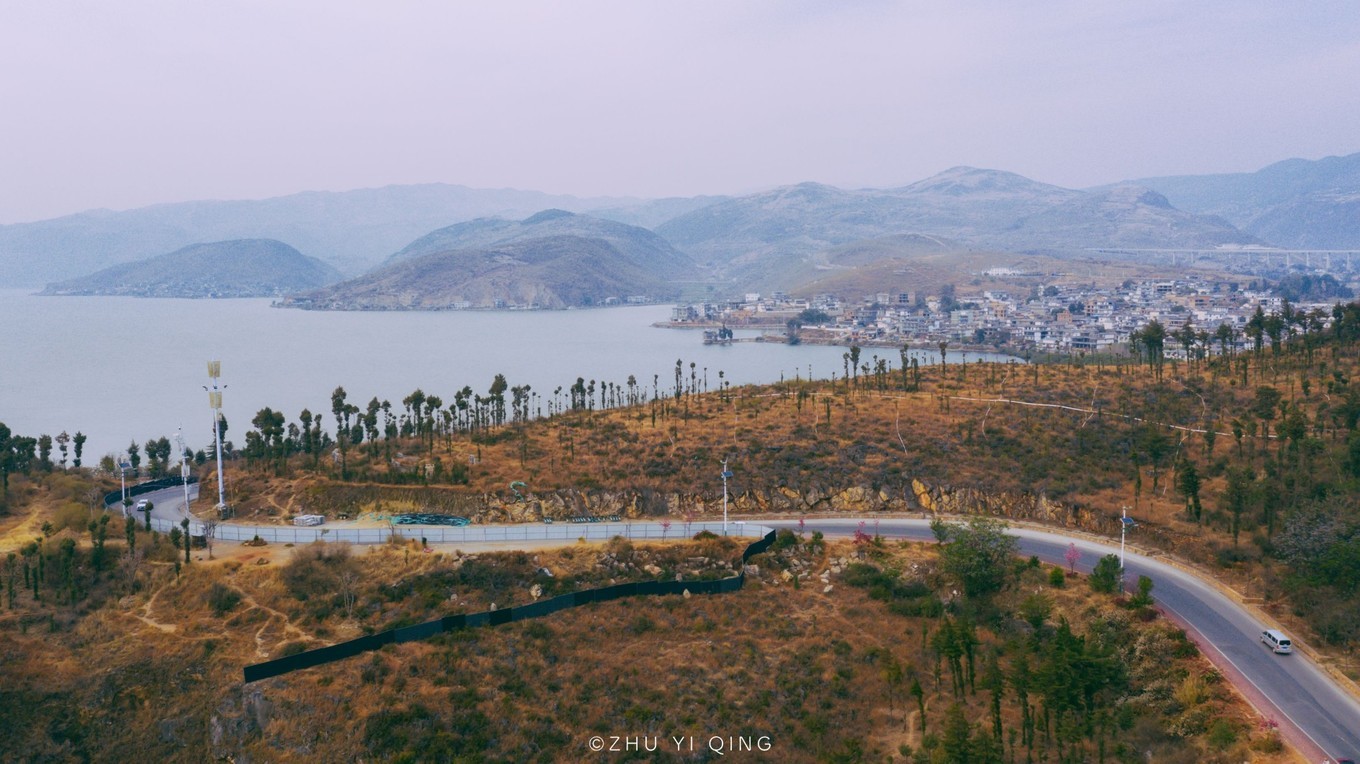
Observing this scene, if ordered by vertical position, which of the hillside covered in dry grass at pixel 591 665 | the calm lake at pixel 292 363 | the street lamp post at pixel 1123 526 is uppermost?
the calm lake at pixel 292 363

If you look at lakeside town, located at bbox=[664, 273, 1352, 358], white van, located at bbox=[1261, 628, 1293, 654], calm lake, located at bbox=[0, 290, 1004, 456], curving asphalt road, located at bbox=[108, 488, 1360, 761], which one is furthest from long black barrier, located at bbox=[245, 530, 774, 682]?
lakeside town, located at bbox=[664, 273, 1352, 358]

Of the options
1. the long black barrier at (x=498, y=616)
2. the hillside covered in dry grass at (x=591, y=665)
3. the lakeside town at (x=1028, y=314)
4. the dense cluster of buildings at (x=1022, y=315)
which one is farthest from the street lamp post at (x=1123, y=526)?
the dense cluster of buildings at (x=1022, y=315)

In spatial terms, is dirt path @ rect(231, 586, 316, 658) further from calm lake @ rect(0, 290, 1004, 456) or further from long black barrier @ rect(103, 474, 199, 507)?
calm lake @ rect(0, 290, 1004, 456)

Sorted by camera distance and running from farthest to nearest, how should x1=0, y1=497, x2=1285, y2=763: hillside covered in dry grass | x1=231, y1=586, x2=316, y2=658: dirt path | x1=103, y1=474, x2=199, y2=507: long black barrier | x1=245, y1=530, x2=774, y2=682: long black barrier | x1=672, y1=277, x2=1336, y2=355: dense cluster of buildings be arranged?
x1=672, y1=277, x2=1336, y2=355: dense cluster of buildings → x1=103, y1=474, x2=199, y2=507: long black barrier → x1=231, y1=586, x2=316, y2=658: dirt path → x1=245, y1=530, x2=774, y2=682: long black barrier → x1=0, y1=497, x2=1285, y2=763: hillside covered in dry grass

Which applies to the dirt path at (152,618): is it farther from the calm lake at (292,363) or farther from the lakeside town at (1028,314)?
the lakeside town at (1028,314)

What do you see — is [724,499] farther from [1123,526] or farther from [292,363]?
[292,363]

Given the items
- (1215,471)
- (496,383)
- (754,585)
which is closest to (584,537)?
(754,585)
